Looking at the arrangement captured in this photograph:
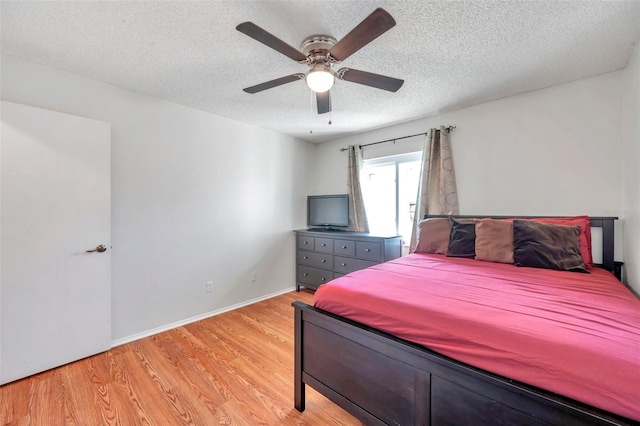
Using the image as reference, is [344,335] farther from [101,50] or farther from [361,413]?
[101,50]

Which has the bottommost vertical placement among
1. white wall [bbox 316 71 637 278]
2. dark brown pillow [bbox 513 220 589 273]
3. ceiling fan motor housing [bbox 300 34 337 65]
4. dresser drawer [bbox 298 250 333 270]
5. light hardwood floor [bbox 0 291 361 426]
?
light hardwood floor [bbox 0 291 361 426]

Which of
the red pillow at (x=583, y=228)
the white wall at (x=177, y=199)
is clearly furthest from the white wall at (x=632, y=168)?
the white wall at (x=177, y=199)

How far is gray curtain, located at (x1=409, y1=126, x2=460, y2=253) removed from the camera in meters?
3.09

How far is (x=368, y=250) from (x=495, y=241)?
54.7 inches

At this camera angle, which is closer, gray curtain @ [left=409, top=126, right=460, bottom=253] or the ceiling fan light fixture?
the ceiling fan light fixture

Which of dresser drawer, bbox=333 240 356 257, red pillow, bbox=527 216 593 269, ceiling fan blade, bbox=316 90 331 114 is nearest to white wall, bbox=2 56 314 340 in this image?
dresser drawer, bbox=333 240 356 257

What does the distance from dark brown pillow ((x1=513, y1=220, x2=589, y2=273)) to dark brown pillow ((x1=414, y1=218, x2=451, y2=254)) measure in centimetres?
59

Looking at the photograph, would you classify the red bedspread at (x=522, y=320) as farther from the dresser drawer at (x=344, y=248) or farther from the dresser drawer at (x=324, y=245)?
the dresser drawer at (x=324, y=245)

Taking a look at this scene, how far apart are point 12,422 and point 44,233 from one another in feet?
4.07

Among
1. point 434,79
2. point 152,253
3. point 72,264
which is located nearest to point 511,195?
point 434,79

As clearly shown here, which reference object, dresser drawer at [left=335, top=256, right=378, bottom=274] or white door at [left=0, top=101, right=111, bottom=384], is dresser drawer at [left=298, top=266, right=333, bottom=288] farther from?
white door at [left=0, top=101, right=111, bottom=384]

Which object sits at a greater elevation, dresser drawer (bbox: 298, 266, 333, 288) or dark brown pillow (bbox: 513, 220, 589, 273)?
dark brown pillow (bbox: 513, 220, 589, 273)

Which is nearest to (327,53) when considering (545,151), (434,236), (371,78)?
(371,78)

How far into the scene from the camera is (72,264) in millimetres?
2174
